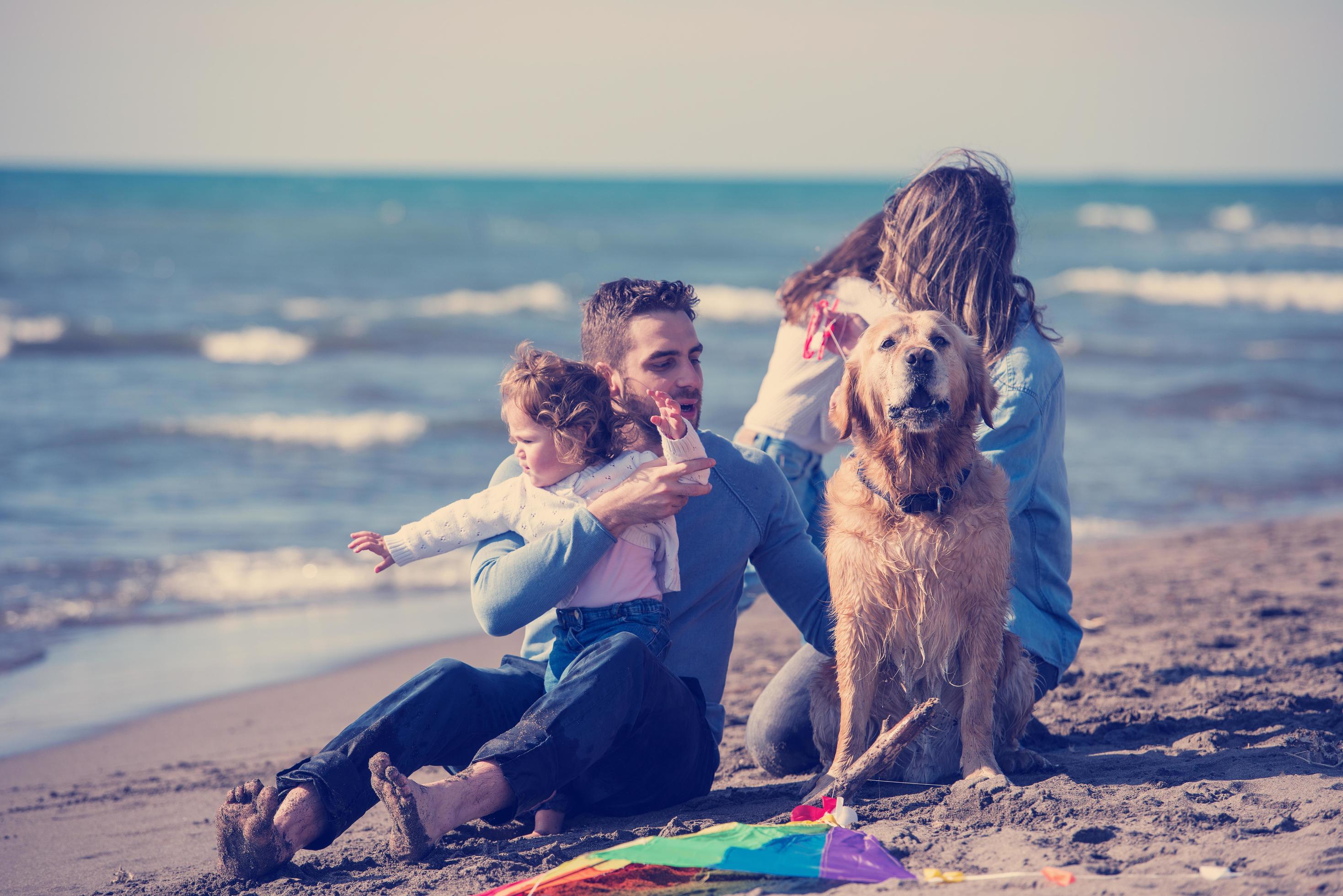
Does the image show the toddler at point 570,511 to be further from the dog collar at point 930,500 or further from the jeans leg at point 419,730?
the dog collar at point 930,500

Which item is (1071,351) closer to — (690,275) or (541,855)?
(690,275)

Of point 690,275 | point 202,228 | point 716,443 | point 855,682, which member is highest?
point 202,228

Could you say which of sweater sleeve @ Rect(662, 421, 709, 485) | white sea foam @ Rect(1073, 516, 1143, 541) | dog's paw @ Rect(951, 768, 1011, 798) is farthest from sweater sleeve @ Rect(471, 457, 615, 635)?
white sea foam @ Rect(1073, 516, 1143, 541)

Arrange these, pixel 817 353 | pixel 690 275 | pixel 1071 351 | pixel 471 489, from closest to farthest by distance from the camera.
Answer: pixel 817 353 < pixel 471 489 < pixel 1071 351 < pixel 690 275

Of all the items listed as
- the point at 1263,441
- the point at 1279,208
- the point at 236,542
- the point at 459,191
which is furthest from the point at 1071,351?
the point at 459,191

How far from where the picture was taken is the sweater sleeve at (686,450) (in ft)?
10.1

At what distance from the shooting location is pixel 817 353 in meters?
4.27

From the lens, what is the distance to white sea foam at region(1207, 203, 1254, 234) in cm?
4378

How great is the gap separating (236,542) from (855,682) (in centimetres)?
521

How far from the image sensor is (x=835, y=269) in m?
4.42

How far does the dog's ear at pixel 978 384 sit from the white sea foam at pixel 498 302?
16755 millimetres

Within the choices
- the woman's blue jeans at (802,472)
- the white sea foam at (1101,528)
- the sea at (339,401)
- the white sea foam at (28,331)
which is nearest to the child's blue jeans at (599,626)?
the woman's blue jeans at (802,472)

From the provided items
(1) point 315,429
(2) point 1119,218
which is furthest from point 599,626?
(2) point 1119,218

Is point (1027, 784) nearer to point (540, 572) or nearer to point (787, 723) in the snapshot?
point (787, 723)
